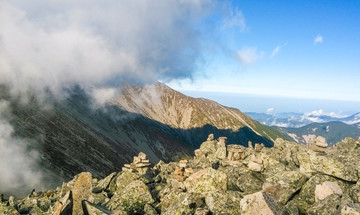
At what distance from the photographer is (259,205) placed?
12.9 m

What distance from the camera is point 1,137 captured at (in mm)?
149125

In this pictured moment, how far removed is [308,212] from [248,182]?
556cm

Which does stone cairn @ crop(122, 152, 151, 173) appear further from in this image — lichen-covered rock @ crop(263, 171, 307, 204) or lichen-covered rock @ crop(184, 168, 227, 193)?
lichen-covered rock @ crop(263, 171, 307, 204)

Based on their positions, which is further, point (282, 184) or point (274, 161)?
point (274, 161)

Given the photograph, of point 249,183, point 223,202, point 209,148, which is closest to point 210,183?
point 223,202

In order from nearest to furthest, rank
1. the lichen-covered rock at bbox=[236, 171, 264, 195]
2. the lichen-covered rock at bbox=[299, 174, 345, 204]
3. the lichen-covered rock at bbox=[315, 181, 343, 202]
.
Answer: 1. the lichen-covered rock at bbox=[315, 181, 343, 202]
2. the lichen-covered rock at bbox=[299, 174, 345, 204]
3. the lichen-covered rock at bbox=[236, 171, 264, 195]

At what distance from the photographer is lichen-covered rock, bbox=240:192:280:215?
12.6 metres

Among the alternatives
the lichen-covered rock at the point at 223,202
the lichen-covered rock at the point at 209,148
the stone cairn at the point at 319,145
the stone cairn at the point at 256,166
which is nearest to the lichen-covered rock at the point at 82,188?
the lichen-covered rock at the point at 223,202

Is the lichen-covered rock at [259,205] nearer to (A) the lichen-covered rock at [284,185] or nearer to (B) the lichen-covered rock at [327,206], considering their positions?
(B) the lichen-covered rock at [327,206]

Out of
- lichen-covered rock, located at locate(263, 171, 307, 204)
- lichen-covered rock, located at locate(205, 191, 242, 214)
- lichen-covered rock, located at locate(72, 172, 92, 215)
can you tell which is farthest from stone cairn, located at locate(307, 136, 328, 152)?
lichen-covered rock, located at locate(72, 172, 92, 215)

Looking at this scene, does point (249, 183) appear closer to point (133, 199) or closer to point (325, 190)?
point (325, 190)

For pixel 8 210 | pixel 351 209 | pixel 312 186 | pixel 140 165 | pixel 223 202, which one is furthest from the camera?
pixel 140 165

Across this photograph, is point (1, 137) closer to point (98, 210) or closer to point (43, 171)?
point (43, 171)

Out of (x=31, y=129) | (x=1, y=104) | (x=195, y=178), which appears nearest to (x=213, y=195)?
(x=195, y=178)
